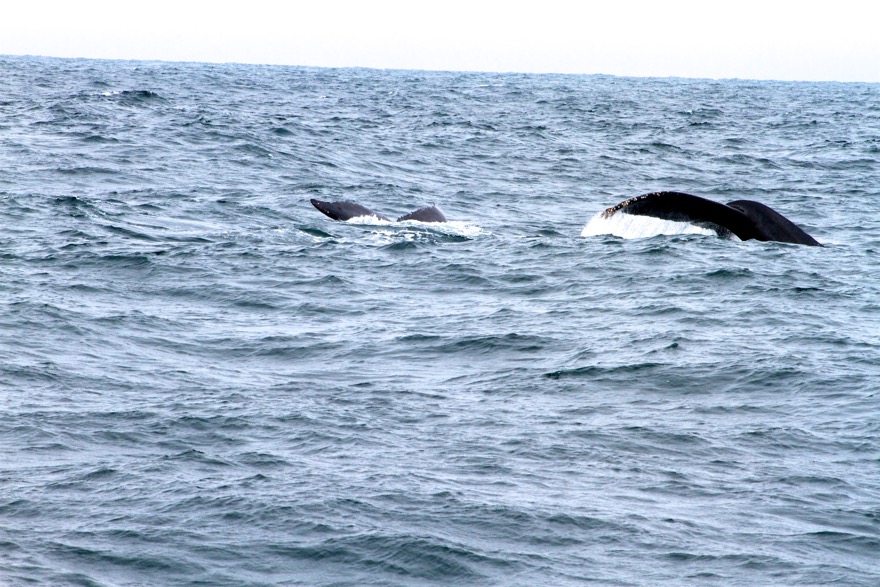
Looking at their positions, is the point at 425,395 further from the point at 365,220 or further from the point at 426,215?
the point at 365,220

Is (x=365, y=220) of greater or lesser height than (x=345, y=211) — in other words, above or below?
below

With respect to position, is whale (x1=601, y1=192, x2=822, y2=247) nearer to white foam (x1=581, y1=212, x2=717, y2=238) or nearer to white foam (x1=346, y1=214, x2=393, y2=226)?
white foam (x1=581, y1=212, x2=717, y2=238)

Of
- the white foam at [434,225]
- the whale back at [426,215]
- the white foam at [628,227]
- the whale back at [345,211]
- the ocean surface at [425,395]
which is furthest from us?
the whale back at [345,211]

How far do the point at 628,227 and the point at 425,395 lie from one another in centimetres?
980

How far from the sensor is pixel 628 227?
62.3 ft

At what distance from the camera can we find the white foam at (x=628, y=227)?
17.1 metres

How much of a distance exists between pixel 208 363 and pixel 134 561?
446cm

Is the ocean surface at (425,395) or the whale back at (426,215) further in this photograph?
the whale back at (426,215)

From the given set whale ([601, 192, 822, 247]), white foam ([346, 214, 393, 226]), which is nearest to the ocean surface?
white foam ([346, 214, 393, 226])

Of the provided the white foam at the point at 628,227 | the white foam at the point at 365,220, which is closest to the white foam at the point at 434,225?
the white foam at the point at 365,220

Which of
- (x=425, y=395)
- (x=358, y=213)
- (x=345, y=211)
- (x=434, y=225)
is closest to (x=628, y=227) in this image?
(x=434, y=225)

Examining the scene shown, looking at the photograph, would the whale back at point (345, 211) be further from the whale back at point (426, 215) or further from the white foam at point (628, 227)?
the white foam at point (628, 227)

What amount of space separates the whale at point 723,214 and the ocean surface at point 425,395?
1.86 feet

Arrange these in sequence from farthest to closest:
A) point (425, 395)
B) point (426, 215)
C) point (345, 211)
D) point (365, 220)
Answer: point (345, 211) → point (365, 220) → point (426, 215) → point (425, 395)
